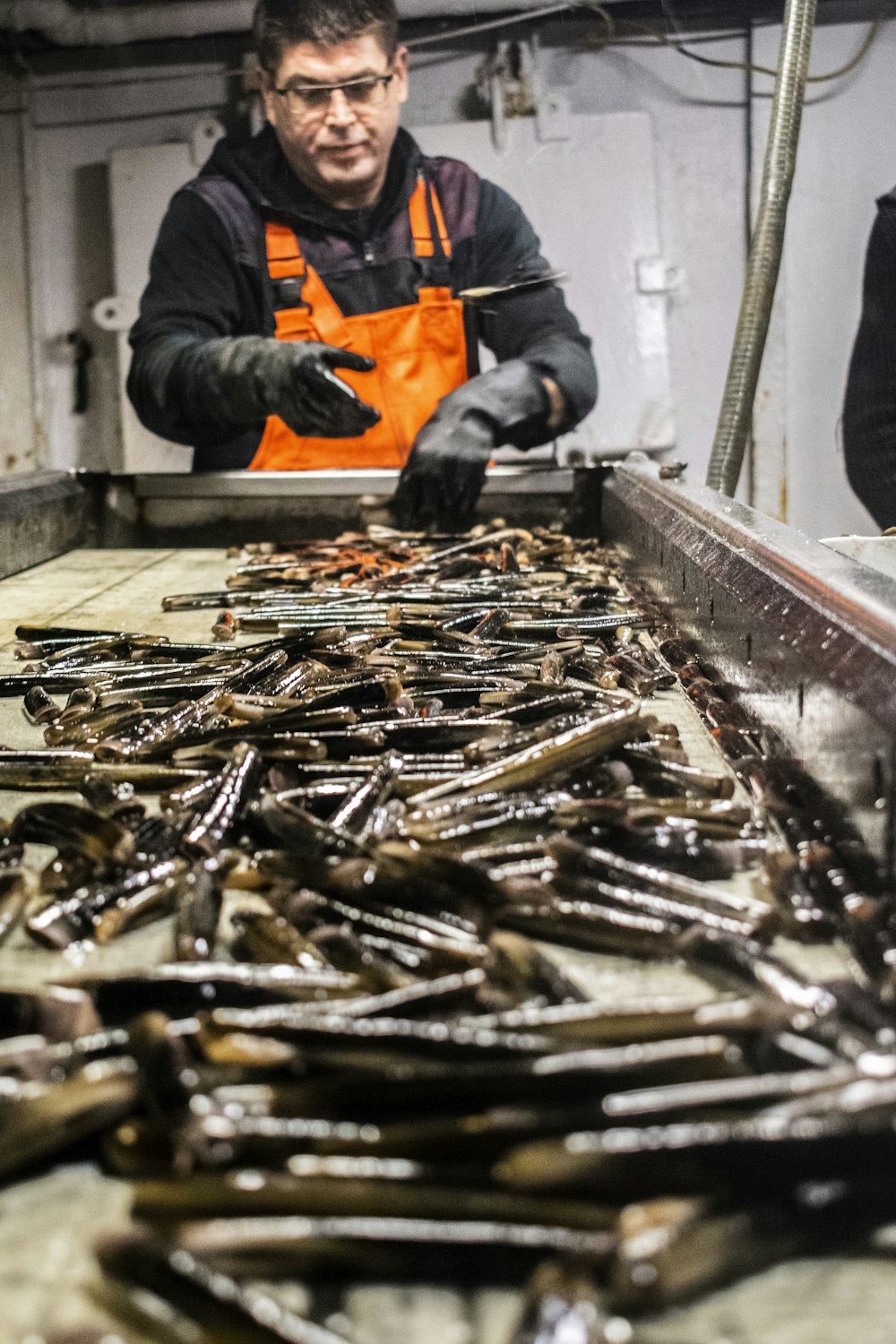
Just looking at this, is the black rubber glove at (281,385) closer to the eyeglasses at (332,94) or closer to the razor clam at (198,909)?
the eyeglasses at (332,94)

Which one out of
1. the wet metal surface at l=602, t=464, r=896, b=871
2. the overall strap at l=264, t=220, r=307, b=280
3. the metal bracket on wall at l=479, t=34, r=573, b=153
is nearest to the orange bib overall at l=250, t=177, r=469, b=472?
the overall strap at l=264, t=220, r=307, b=280

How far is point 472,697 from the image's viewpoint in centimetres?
283

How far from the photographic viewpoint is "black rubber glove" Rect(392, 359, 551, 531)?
20.0ft

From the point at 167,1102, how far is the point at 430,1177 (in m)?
0.30

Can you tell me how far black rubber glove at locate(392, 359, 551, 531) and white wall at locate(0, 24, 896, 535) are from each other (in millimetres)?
1354

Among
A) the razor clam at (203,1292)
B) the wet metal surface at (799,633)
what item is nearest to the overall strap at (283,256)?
the wet metal surface at (799,633)

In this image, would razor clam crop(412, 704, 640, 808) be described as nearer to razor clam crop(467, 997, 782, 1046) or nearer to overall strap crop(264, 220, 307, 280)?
razor clam crop(467, 997, 782, 1046)

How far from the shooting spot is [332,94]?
771cm

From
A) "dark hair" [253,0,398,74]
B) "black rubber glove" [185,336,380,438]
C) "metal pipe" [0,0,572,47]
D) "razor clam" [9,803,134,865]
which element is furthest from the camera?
"dark hair" [253,0,398,74]

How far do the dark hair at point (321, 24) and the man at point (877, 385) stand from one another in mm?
3381

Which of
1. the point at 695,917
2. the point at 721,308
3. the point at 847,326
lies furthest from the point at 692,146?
the point at 695,917

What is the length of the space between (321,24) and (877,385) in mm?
4286

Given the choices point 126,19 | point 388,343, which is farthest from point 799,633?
point 126,19

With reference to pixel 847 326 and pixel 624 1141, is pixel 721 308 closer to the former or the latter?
pixel 847 326
